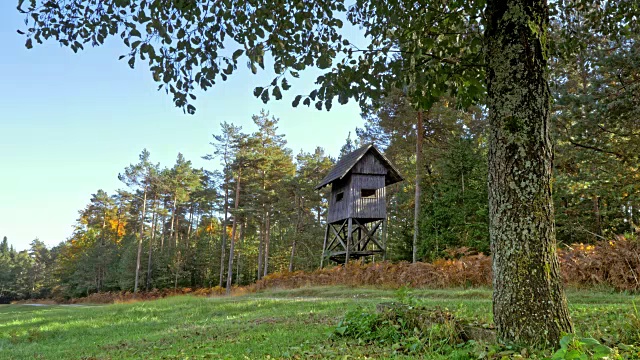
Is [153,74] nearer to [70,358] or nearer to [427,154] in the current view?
[70,358]

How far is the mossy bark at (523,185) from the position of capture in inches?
143

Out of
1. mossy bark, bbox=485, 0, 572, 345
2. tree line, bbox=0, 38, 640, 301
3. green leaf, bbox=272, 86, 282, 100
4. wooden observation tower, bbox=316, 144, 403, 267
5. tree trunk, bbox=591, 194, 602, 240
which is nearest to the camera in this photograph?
mossy bark, bbox=485, 0, 572, 345

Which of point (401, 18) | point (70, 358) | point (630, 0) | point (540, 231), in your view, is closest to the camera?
point (540, 231)

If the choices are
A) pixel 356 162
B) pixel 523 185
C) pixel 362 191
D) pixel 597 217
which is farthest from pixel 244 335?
pixel 597 217

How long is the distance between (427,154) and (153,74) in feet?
64.3

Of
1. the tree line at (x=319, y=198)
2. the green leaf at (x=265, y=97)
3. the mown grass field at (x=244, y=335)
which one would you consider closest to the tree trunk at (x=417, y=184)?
the tree line at (x=319, y=198)

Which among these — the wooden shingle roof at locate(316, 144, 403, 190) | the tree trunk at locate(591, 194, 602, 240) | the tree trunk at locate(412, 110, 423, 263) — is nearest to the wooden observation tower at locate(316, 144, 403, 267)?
the wooden shingle roof at locate(316, 144, 403, 190)

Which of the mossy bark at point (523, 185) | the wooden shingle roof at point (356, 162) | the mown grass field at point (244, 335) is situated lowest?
the mown grass field at point (244, 335)

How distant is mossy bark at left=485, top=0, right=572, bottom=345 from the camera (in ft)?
11.9

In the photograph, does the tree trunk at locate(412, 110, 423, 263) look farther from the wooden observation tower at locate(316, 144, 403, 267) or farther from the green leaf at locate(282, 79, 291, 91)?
the green leaf at locate(282, 79, 291, 91)

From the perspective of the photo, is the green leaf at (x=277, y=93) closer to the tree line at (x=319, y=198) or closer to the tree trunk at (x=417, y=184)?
the tree line at (x=319, y=198)

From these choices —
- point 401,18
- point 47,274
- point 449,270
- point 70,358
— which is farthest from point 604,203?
point 47,274

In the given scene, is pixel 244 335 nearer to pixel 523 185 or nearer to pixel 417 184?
pixel 523 185

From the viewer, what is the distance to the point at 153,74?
4770 mm
